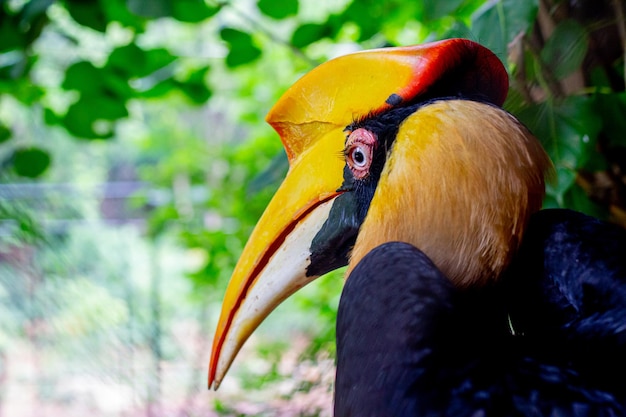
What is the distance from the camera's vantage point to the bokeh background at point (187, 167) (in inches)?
31.7

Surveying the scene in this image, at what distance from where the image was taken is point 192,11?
1248 millimetres

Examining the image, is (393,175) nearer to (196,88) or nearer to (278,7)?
(278,7)

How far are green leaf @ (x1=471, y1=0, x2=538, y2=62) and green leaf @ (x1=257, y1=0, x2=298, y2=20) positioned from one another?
1.80 feet

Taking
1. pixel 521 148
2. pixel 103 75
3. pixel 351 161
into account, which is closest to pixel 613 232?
pixel 521 148

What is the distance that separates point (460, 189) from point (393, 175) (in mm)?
54

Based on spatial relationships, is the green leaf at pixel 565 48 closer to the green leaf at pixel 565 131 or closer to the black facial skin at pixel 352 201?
the green leaf at pixel 565 131

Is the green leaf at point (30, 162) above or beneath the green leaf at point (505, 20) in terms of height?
above

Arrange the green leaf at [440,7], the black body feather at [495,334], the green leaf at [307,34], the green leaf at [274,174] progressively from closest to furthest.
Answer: the black body feather at [495,334] → the green leaf at [440,7] → the green leaf at [274,174] → the green leaf at [307,34]

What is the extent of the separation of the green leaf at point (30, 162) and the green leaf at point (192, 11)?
500mm

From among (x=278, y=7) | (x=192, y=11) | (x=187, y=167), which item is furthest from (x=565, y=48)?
(x=187, y=167)

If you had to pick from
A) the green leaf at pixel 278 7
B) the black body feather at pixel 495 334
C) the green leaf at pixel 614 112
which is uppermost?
the green leaf at pixel 278 7

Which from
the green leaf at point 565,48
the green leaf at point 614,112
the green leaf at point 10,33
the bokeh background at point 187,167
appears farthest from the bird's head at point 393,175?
the green leaf at point 10,33

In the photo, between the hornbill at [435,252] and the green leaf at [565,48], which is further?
the green leaf at [565,48]

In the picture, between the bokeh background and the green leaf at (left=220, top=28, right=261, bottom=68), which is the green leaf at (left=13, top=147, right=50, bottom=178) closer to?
the bokeh background
